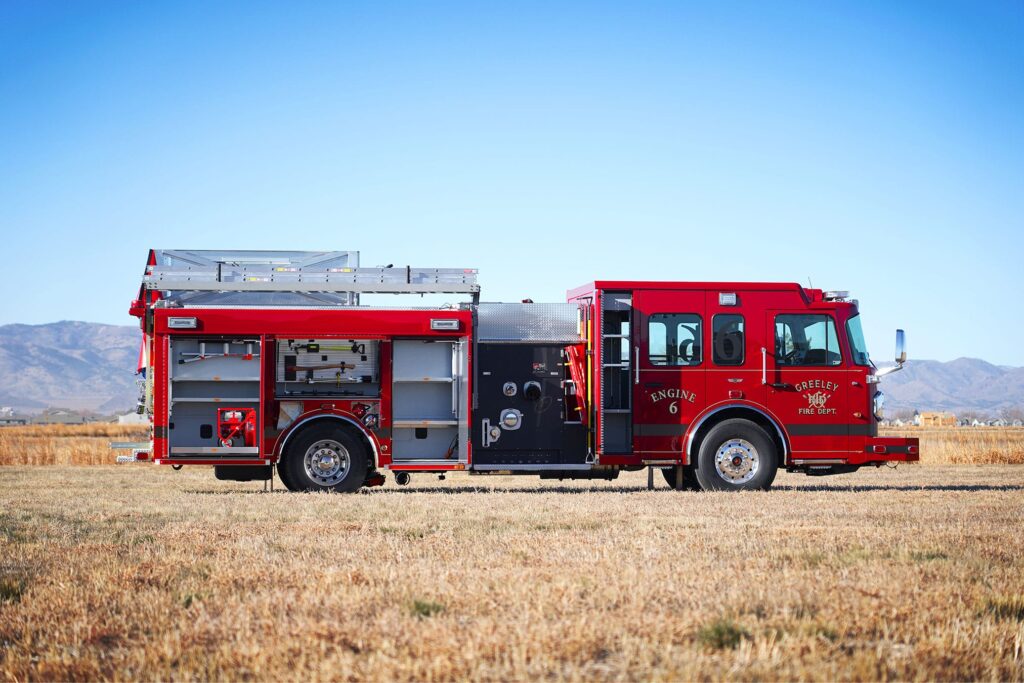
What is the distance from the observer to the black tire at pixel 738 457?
54.3 ft

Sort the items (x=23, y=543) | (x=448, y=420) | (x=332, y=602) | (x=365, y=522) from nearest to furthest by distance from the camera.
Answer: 1. (x=332, y=602)
2. (x=23, y=543)
3. (x=365, y=522)
4. (x=448, y=420)

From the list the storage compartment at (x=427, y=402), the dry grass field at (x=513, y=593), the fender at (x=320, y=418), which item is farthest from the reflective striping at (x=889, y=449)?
the fender at (x=320, y=418)

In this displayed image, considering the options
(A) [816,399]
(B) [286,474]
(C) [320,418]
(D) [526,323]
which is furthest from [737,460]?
(B) [286,474]

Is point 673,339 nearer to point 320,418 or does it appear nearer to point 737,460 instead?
point 737,460

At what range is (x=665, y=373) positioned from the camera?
54.6 ft

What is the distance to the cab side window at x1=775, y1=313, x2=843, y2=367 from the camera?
16875mm

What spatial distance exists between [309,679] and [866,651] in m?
2.60

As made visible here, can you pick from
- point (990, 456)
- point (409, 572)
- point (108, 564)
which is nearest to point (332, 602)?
point (409, 572)

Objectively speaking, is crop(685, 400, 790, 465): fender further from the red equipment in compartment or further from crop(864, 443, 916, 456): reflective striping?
the red equipment in compartment

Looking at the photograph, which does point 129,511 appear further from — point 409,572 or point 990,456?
point 990,456

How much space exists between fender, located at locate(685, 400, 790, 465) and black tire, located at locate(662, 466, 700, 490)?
4.04 feet

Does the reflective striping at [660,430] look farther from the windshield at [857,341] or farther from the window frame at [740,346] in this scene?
the windshield at [857,341]

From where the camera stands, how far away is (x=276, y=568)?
8.34 metres

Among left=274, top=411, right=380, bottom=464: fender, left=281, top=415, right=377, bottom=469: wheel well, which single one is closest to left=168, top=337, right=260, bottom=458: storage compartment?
left=274, top=411, right=380, bottom=464: fender
